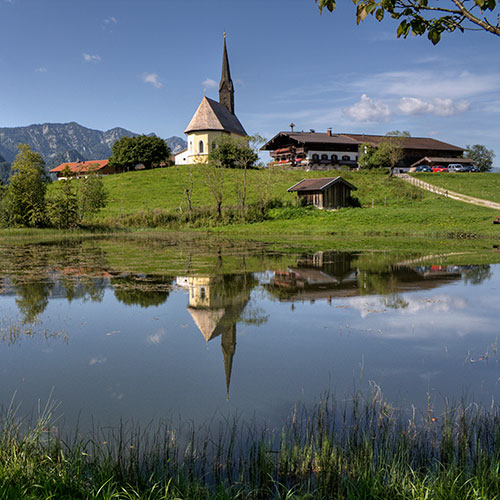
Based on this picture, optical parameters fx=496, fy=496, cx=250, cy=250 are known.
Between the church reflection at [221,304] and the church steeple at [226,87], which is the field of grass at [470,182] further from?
the church reflection at [221,304]

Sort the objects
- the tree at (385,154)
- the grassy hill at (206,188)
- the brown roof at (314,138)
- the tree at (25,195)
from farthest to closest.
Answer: the brown roof at (314,138), the tree at (385,154), the grassy hill at (206,188), the tree at (25,195)

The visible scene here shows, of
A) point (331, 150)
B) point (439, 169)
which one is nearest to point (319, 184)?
point (331, 150)

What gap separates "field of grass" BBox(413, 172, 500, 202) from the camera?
199 ft

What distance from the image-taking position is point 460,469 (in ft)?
14.7

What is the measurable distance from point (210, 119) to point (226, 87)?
629 inches

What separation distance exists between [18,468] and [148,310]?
7.95m

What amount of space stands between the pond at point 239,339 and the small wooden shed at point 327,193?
33427mm

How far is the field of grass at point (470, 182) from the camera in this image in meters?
60.6

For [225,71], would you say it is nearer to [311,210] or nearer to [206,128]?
[206,128]

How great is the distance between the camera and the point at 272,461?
4.68 m

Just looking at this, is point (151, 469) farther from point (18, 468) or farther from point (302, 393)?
point (302, 393)

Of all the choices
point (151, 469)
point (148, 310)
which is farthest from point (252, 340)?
point (151, 469)

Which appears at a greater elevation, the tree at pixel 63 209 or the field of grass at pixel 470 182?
the field of grass at pixel 470 182

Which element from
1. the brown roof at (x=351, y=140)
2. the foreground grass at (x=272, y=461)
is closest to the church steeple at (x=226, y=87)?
the brown roof at (x=351, y=140)
